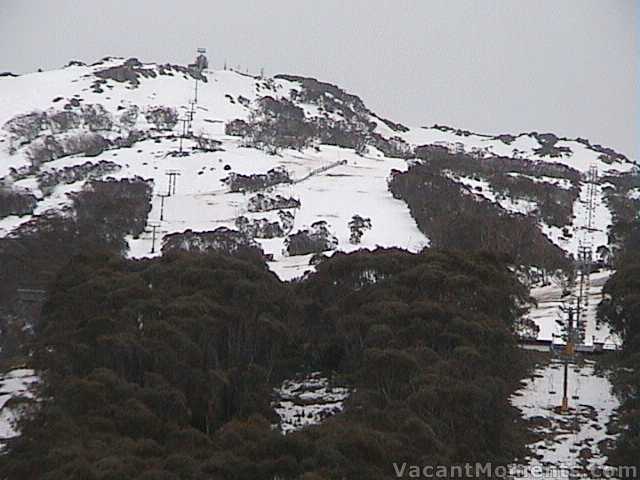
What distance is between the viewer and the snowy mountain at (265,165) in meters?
48.3

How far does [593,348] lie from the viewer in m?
23.7

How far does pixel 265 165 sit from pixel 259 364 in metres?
52.0

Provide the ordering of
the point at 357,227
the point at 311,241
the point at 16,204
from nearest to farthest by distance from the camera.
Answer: the point at 311,241, the point at 357,227, the point at 16,204

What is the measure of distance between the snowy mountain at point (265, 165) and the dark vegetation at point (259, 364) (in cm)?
1417

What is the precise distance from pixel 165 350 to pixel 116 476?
5.17 metres

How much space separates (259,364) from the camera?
60.8 feet

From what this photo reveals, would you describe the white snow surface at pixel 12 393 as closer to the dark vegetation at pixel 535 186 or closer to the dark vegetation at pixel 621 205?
the dark vegetation at pixel 621 205

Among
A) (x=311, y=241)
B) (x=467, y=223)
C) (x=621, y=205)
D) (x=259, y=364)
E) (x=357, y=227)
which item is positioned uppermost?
(x=621, y=205)

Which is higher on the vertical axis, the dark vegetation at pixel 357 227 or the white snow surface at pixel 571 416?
the dark vegetation at pixel 357 227

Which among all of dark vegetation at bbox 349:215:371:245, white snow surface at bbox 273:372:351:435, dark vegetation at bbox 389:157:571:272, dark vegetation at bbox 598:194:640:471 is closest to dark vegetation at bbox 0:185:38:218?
dark vegetation at bbox 349:215:371:245

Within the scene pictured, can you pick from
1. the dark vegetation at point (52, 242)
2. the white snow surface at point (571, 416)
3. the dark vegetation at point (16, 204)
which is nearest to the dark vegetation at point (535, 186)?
the dark vegetation at point (52, 242)

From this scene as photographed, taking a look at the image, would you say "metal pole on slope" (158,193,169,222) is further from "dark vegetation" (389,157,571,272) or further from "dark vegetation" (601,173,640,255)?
"dark vegetation" (601,173,640,255)

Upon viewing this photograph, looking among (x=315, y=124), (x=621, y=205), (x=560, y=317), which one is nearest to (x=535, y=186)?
(x=621, y=205)

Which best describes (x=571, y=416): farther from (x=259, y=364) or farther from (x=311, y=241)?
(x=311, y=241)
